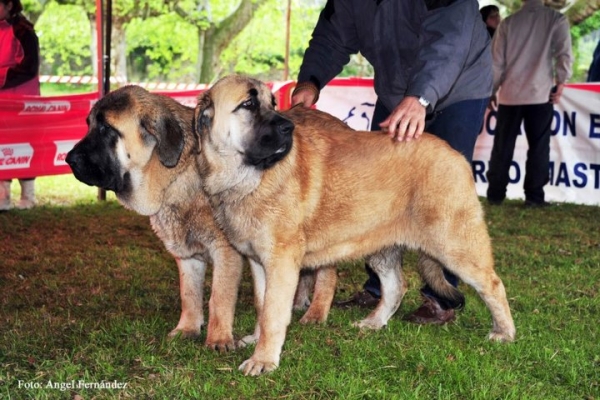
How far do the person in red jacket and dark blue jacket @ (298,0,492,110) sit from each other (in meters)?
5.17

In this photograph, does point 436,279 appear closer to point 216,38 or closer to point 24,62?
point 24,62

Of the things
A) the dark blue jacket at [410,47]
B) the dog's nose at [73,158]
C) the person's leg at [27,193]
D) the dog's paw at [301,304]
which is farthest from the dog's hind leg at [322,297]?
the person's leg at [27,193]

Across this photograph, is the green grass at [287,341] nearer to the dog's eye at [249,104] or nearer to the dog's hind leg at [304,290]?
the dog's hind leg at [304,290]

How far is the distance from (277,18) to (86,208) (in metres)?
18.9

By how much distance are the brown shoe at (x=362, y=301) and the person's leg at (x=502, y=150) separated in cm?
538

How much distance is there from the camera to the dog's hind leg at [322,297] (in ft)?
16.4

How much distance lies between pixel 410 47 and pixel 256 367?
2170 mm

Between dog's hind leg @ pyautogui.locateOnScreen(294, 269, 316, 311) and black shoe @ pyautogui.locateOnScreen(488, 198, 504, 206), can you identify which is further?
black shoe @ pyautogui.locateOnScreen(488, 198, 504, 206)

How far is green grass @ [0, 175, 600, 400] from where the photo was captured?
3.81 meters

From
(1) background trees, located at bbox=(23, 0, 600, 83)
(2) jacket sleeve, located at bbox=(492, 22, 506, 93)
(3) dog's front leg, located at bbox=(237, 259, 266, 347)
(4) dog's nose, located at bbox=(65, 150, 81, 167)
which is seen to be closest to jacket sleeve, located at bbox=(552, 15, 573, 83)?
(2) jacket sleeve, located at bbox=(492, 22, 506, 93)

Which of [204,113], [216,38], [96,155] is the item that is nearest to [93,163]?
[96,155]

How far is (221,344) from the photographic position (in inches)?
173

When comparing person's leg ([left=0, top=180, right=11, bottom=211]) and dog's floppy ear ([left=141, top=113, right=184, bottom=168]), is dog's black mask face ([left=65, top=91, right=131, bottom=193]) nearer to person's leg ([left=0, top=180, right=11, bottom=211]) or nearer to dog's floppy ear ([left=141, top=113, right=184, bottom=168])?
dog's floppy ear ([left=141, top=113, right=184, bottom=168])

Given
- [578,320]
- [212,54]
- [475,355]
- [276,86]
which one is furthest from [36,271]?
[212,54]
